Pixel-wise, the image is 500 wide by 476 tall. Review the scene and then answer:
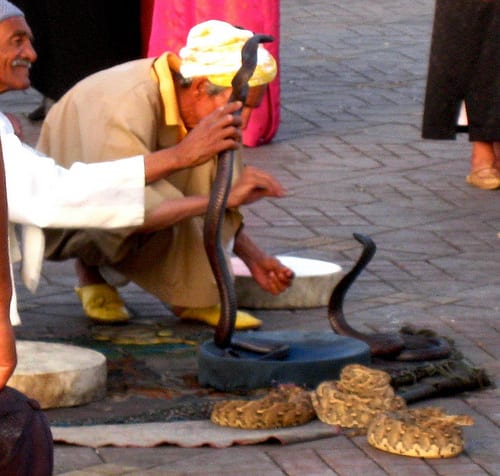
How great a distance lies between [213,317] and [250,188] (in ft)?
2.80

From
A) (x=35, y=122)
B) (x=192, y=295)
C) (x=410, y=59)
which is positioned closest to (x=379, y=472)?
(x=192, y=295)

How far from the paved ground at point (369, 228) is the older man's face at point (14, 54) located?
103 centimetres

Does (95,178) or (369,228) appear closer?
(95,178)

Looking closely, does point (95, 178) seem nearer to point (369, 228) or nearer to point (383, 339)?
point (383, 339)

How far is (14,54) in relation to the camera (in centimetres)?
541

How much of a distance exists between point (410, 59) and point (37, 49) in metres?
3.52

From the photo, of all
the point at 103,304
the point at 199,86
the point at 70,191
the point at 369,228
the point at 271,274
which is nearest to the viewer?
the point at 70,191

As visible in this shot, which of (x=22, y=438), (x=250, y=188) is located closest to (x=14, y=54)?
(x=250, y=188)

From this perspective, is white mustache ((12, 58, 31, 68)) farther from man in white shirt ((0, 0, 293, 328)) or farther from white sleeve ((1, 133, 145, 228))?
white sleeve ((1, 133, 145, 228))

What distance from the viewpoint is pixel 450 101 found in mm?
8609

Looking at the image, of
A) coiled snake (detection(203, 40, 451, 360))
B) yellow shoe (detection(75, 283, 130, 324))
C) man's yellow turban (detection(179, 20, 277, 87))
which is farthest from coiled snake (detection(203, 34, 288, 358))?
yellow shoe (detection(75, 283, 130, 324))

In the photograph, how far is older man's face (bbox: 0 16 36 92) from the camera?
17.7 feet

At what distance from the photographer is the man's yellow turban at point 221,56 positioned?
218 inches

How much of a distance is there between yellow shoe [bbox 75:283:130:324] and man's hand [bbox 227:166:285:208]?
0.95m
